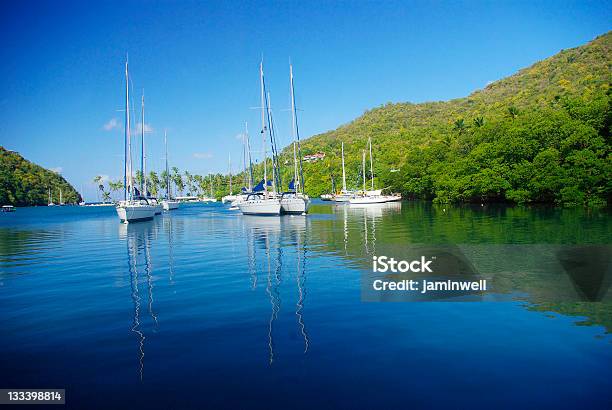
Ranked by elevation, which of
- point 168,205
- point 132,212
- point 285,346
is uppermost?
point 168,205

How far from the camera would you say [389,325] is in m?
10.0

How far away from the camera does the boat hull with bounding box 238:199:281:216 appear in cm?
5466

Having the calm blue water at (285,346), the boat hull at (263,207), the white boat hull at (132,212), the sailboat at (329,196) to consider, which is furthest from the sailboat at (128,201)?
the sailboat at (329,196)

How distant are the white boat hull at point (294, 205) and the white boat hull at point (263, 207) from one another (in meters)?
1.44

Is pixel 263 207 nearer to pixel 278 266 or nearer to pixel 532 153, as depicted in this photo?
pixel 278 266

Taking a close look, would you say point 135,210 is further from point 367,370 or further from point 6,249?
point 367,370

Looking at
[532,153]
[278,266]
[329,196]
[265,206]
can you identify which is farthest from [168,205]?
[278,266]

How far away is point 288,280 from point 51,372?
8.86 meters

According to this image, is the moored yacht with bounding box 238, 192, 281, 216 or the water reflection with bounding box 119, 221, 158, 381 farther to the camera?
the moored yacht with bounding box 238, 192, 281, 216

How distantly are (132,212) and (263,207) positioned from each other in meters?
16.3

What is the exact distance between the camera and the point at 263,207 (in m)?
56.0

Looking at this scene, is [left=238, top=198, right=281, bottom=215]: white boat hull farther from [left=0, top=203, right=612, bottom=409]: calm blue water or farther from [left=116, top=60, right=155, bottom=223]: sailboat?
[left=0, top=203, right=612, bottom=409]: calm blue water

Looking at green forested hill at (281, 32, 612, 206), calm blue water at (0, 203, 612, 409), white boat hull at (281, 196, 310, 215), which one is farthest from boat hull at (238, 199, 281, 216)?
calm blue water at (0, 203, 612, 409)

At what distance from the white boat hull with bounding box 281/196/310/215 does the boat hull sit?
4.72 ft
